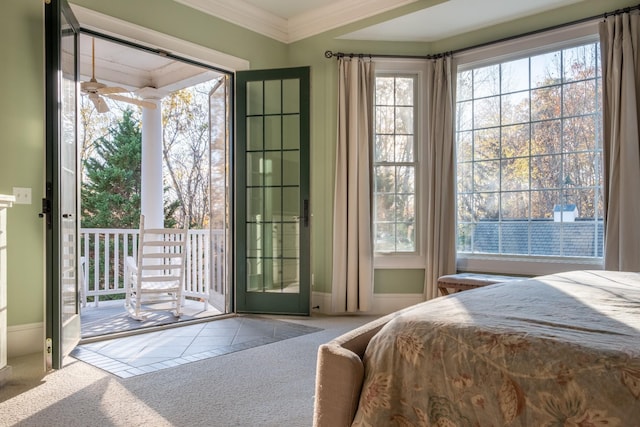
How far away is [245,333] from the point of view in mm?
3707

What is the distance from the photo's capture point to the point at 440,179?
14.4 ft

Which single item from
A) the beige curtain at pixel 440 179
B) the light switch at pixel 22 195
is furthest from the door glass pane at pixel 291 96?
the light switch at pixel 22 195

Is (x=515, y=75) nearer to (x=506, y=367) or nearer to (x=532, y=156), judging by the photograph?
(x=532, y=156)

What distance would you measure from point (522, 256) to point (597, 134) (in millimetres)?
1170

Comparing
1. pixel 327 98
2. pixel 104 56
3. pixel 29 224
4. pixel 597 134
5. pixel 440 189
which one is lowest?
pixel 29 224

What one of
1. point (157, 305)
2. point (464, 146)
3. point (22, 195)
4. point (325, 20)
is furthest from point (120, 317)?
point (464, 146)

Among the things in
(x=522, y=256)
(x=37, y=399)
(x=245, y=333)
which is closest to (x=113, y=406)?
(x=37, y=399)

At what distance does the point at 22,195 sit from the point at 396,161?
3234 millimetres

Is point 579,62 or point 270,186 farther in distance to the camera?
point 270,186

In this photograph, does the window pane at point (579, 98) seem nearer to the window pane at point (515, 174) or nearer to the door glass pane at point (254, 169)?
the window pane at point (515, 174)

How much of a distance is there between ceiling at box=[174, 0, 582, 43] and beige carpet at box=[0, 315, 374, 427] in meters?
3.08

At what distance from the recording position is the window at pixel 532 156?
3.79 metres

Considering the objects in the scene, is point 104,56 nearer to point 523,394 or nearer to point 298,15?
point 298,15

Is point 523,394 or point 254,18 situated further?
point 254,18
